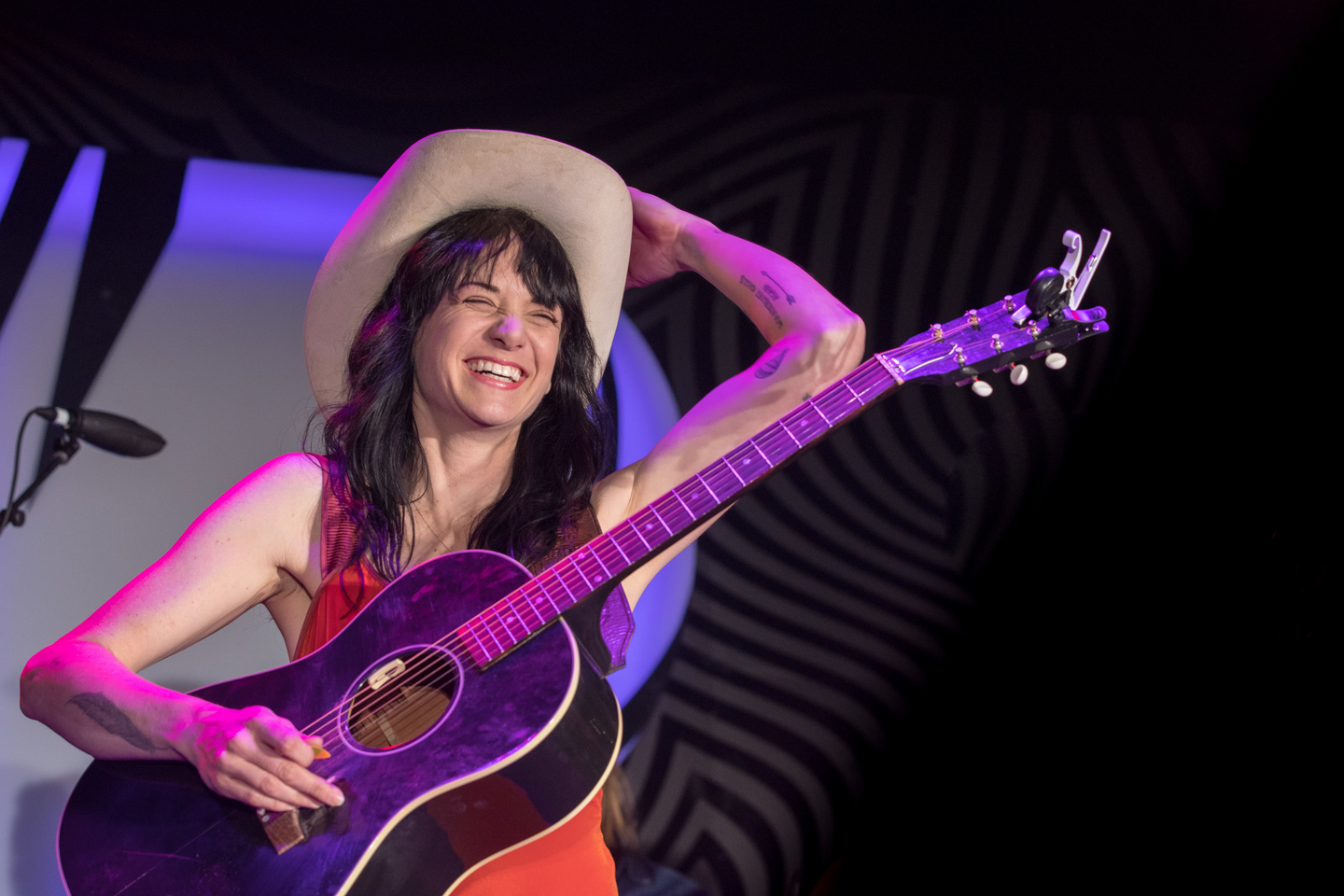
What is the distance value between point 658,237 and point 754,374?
54 cm

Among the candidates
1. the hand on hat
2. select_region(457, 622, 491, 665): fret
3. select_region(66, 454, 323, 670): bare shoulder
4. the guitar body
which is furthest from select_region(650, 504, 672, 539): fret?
the hand on hat

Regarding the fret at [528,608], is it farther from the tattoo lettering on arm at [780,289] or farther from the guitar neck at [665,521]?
the tattoo lettering on arm at [780,289]

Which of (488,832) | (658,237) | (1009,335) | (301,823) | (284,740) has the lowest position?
(488,832)

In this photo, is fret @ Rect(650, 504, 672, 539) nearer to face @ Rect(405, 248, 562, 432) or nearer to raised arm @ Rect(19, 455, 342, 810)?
face @ Rect(405, 248, 562, 432)

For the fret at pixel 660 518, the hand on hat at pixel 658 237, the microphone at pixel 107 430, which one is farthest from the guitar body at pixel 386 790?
the microphone at pixel 107 430

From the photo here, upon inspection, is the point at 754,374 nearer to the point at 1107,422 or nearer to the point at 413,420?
the point at 413,420

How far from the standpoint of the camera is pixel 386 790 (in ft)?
3.90

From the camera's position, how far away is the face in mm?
1691

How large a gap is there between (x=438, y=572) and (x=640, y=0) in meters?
2.16

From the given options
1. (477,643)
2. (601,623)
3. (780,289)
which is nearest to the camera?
(477,643)

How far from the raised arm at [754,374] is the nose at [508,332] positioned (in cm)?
38

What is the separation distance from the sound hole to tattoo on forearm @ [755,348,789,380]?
88 centimetres

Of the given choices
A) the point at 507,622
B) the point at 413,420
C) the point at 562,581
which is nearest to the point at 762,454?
the point at 562,581

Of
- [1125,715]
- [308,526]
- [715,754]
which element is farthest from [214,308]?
[1125,715]
